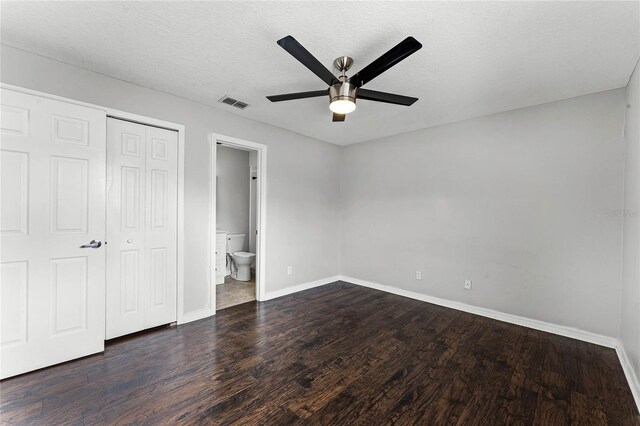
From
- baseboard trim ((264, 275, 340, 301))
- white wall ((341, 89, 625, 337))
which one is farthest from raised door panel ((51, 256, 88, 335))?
white wall ((341, 89, 625, 337))

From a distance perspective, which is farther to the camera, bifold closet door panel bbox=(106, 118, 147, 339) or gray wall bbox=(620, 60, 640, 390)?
bifold closet door panel bbox=(106, 118, 147, 339)

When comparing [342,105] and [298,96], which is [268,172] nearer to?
[298,96]

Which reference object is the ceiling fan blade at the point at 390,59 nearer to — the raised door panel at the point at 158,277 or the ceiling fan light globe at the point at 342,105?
the ceiling fan light globe at the point at 342,105

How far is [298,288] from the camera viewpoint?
14.6ft

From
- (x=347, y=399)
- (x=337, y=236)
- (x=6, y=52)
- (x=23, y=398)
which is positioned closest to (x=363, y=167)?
(x=337, y=236)

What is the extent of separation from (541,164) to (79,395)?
479 centimetres

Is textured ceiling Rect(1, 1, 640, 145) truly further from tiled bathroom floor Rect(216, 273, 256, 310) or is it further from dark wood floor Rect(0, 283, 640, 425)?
tiled bathroom floor Rect(216, 273, 256, 310)

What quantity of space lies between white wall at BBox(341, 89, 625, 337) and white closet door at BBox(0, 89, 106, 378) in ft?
12.3

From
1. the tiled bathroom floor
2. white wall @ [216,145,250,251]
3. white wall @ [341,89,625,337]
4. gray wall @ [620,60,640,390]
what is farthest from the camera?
white wall @ [216,145,250,251]

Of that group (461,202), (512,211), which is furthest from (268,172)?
(512,211)

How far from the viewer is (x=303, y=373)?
2217 millimetres

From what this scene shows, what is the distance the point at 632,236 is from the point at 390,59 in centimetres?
254

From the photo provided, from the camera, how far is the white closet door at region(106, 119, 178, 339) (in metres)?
2.70

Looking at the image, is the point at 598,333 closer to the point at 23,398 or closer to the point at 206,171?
the point at 206,171
